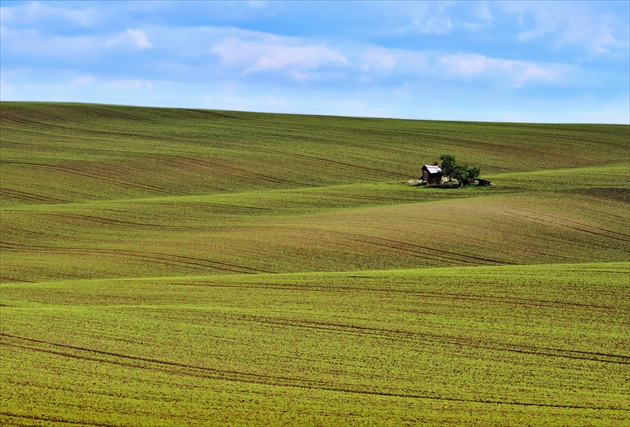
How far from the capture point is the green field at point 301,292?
16828 millimetres

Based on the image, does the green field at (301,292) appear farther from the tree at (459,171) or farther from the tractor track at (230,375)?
the tree at (459,171)

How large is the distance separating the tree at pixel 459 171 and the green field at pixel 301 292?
73.8 inches

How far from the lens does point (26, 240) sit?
1523 inches

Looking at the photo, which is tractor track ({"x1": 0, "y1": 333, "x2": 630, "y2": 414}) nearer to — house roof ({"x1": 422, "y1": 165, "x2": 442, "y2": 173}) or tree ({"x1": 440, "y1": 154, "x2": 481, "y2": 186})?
tree ({"x1": 440, "y1": 154, "x2": 481, "y2": 186})

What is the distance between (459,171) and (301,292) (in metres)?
33.0

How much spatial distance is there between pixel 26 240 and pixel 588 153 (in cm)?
5698

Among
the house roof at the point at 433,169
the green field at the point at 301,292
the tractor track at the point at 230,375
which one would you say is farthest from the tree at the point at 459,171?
the tractor track at the point at 230,375

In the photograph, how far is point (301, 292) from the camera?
27828 millimetres

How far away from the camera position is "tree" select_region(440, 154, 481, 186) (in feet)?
192

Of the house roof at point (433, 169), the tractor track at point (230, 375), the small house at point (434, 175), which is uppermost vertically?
the house roof at point (433, 169)

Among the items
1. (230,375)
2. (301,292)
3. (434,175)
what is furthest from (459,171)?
(230,375)

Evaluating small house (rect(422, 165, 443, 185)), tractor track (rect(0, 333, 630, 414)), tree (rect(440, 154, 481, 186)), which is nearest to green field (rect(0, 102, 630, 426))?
tractor track (rect(0, 333, 630, 414))

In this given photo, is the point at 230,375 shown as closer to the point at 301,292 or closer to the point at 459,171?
the point at 301,292

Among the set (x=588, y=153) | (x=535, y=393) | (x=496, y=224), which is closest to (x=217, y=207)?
(x=496, y=224)
